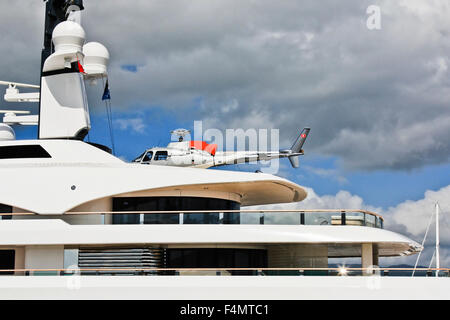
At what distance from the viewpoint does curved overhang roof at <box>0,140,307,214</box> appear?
16.7 m

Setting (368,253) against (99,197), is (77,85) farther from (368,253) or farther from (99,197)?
(368,253)

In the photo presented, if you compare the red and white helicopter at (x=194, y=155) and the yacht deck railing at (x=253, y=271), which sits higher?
the red and white helicopter at (x=194, y=155)

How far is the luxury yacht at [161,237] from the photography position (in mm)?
14492

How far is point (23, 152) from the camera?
1831 cm

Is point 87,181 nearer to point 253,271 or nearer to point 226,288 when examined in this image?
point 226,288

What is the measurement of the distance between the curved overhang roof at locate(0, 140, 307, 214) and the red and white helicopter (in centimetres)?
423

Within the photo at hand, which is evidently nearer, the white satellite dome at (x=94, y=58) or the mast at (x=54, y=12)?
the white satellite dome at (x=94, y=58)

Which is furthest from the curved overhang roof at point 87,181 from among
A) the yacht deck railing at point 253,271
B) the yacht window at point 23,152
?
the yacht deck railing at point 253,271

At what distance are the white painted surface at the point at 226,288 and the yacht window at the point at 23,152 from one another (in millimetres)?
4388

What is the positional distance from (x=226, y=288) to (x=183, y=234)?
1.81 meters

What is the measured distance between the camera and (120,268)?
51.8 ft

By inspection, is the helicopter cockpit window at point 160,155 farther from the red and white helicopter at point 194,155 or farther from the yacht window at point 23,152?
the yacht window at point 23,152

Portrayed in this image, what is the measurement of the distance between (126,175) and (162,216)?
5.92 feet

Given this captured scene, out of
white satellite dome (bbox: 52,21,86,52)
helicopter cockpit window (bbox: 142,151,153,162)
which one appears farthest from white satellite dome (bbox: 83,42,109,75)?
helicopter cockpit window (bbox: 142,151,153,162)
